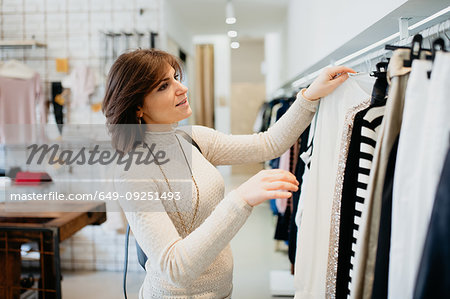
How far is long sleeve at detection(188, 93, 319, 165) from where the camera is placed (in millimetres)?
1285

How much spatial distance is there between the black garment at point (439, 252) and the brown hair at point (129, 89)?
0.80 m

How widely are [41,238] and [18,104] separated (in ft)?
5.42

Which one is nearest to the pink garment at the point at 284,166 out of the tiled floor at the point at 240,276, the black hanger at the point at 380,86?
the tiled floor at the point at 240,276

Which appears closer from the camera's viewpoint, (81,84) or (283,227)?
(283,227)

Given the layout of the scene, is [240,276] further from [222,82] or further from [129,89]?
[222,82]

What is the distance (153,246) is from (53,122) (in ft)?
9.24

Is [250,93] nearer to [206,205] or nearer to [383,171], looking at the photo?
[206,205]

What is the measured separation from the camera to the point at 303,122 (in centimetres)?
128

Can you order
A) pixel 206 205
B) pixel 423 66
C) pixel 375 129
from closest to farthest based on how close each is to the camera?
pixel 423 66, pixel 375 129, pixel 206 205

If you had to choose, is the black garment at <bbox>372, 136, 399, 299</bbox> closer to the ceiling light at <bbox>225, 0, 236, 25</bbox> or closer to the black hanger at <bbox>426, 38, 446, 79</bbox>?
the black hanger at <bbox>426, 38, 446, 79</bbox>

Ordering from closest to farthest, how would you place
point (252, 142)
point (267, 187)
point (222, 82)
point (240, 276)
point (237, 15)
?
point (267, 187) < point (252, 142) < point (240, 276) < point (237, 15) < point (222, 82)

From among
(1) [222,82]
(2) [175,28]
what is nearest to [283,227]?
(2) [175,28]

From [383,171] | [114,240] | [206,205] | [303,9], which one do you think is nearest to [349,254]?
[383,171]

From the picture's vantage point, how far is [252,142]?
133cm
